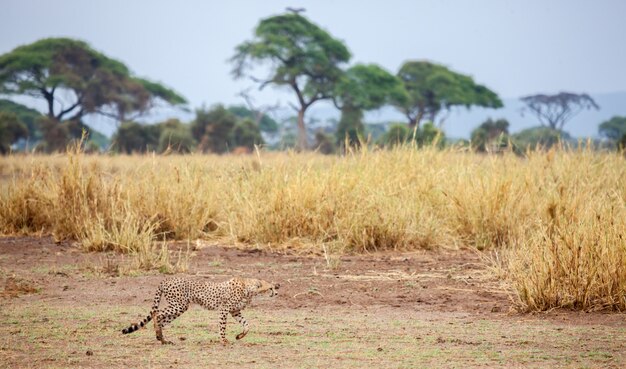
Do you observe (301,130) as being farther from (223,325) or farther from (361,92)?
(223,325)

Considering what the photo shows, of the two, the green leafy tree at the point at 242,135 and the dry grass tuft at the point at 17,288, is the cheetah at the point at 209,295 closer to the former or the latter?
the dry grass tuft at the point at 17,288

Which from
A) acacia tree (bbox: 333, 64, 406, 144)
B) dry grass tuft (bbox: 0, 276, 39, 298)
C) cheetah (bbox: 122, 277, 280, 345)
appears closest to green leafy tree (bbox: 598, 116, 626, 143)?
acacia tree (bbox: 333, 64, 406, 144)

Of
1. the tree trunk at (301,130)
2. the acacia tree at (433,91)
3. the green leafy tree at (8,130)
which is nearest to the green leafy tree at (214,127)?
the tree trunk at (301,130)

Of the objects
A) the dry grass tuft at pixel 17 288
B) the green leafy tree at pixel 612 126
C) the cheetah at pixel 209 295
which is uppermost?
the green leafy tree at pixel 612 126

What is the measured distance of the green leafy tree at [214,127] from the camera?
40.8 m

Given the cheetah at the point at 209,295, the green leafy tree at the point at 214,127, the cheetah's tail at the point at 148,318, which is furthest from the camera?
the green leafy tree at the point at 214,127

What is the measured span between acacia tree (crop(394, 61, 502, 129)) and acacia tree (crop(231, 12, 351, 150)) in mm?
4309

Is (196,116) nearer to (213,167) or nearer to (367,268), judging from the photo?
(213,167)

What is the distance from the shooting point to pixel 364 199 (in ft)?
36.1

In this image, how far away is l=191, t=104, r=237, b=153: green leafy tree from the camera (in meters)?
40.8

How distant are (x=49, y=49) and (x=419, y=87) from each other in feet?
62.7

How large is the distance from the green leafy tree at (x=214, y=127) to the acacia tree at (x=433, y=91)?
40.1 feet

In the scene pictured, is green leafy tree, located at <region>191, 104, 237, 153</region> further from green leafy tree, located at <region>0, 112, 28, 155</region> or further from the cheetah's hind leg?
the cheetah's hind leg

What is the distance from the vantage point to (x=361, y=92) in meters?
48.2
